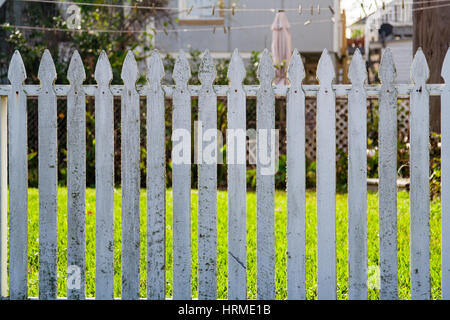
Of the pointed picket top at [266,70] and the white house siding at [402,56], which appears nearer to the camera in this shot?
the pointed picket top at [266,70]

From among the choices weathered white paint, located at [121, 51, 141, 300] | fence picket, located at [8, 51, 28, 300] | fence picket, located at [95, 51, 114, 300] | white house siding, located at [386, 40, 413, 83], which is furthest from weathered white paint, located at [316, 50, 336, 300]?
white house siding, located at [386, 40, 413, 83]

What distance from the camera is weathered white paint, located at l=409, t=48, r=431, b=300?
3.48m

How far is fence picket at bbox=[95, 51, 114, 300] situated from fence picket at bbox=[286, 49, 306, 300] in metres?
0.99

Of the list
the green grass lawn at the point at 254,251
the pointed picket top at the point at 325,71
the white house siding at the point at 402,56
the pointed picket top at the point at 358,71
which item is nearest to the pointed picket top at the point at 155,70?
the pointed picket top at the point at 325,71

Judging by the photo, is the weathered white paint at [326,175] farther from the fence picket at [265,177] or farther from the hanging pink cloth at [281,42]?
the hanging pink cloth at [281,42]

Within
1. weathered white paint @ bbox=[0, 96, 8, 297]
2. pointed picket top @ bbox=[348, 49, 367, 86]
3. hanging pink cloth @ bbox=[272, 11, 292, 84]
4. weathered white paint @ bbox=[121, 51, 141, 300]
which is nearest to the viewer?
Answer: pointed picket top @ bbox=[348, 49, 367, 86]

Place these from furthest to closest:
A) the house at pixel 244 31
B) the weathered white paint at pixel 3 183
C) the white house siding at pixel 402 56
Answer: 1. the white house siding at pixel 402 56
2. the house at pixel 244 31
3. the weathered white paint at pixel 3 183

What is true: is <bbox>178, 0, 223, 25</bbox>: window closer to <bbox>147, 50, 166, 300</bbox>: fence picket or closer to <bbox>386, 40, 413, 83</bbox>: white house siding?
<bbox>386, 40, 413, 83</bbox>: white house siding

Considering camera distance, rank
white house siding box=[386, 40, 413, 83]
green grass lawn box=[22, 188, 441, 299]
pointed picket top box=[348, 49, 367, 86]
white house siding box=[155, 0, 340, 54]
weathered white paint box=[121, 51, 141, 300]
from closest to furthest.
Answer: pointed picket top box=[348, 49, 367, 86], weathered white paint box=[121, 51, 141, 300], green grass lawn box=[22, 188, 441, 299], white house siding box=[155, 0, 340, 54], white house siding box=[386, 40, 413, 83]

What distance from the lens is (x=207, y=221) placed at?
11.6 feet

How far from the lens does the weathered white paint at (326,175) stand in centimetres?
349

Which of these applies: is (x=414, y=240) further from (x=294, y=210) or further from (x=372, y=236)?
(x=372, y=236)

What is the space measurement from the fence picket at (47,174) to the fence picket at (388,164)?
1.81m

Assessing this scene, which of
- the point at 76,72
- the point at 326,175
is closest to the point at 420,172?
the point at 326,175
